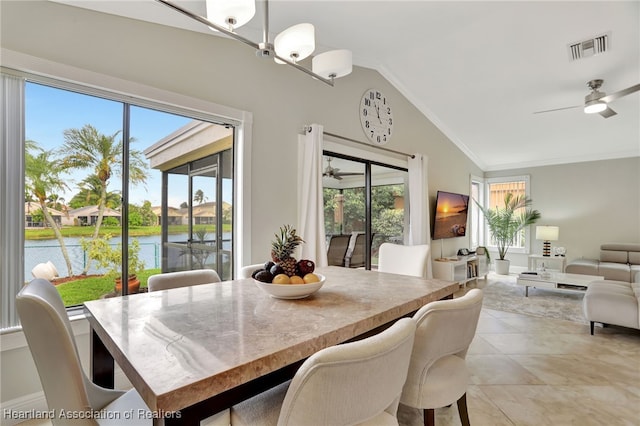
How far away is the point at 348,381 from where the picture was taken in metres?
0.76

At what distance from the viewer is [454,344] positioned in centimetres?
124

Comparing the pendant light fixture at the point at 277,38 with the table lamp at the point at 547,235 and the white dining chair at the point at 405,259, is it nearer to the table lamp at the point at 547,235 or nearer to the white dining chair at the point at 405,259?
the white dining chair at the point at 405,259

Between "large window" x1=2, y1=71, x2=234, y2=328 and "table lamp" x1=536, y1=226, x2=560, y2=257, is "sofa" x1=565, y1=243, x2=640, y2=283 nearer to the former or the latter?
"table lamp" x1=536, y1=226, x2=560, y2=257

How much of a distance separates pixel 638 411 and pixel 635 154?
594 centimetres

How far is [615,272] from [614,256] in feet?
2.69

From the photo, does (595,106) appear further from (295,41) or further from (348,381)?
(348,381)

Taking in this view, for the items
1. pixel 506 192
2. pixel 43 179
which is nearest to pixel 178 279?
pixel 43 179

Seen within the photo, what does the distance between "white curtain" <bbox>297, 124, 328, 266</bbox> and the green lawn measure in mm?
1666

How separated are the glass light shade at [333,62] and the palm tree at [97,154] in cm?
158

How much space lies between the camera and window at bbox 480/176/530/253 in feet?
22.6

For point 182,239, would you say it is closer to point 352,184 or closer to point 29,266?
point 29,266

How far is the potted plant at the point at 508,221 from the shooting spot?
6.66 metres

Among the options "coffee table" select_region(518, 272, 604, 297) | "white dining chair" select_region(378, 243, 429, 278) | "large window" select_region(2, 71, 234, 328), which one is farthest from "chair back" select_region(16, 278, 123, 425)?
"coffee table" select_region(518, 272, 604, 297)

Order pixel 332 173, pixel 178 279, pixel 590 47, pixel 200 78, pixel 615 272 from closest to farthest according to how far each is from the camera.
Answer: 1. pixel 178 279
2. pixel 200 78
3. pixel 590 47
4. pixel 332 173
5. pixel 615 272
